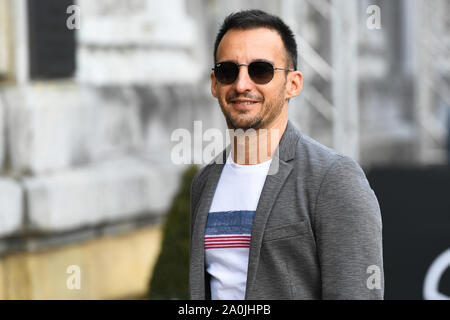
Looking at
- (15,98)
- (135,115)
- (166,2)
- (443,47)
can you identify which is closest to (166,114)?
(135,115)

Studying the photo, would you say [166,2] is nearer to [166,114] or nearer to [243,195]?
[166,114]

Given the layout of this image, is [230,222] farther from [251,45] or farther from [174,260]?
[174,260]

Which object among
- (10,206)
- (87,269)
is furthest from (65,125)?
(87,269)

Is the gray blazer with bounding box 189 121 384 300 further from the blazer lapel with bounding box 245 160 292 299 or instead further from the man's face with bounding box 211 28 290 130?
the man's face with bounding box 211 28 290 130

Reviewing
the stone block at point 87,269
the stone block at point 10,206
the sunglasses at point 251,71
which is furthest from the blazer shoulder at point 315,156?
the stone block at point 10,206

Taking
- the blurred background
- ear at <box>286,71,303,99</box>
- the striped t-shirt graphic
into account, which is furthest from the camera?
the blurred background

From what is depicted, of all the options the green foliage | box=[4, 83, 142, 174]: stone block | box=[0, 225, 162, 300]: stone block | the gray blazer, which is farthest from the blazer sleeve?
box=[4, 83, 142, 174]: stone block

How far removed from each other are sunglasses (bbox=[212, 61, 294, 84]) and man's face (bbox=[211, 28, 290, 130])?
10 mm

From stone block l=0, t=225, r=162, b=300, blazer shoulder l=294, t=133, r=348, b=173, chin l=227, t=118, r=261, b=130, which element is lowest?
stone block l=0, t=225, r=162, b=300

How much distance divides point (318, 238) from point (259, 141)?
359 mm

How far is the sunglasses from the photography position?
2.63m

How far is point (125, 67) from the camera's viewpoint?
28.8 ft

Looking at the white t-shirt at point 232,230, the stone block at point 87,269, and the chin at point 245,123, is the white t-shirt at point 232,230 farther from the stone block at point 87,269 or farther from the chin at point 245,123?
the stone block at point 87,269

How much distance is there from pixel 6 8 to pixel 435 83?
10.6 m
